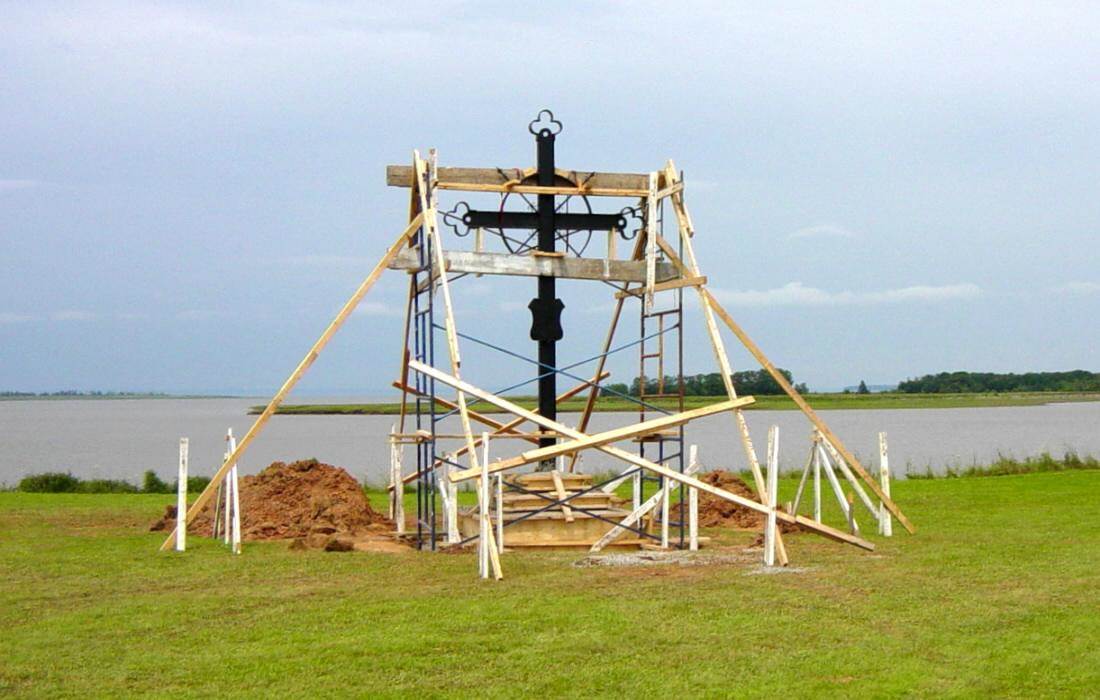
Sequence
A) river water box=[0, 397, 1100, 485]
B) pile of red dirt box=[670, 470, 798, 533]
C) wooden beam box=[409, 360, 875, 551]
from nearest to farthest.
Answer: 1. wooden beam box=[409, 360, 875, 551]
2. pile of red dirt box=[670, 470, 798, 533]
3. river water box=[0, 397, 1100, 485]

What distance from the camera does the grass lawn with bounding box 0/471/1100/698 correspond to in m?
9.50

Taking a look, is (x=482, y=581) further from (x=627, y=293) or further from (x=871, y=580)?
(x=627, y=293)

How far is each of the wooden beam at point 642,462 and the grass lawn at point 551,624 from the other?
354mm

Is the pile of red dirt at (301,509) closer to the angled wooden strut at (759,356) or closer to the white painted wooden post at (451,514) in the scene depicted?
the white painted wooden post at (451,514)

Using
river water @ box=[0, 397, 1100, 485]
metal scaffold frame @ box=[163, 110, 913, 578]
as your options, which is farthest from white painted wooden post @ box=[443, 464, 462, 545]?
river water @ box=[0, 397, 1100, 485]

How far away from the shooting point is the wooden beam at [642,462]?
1502cm

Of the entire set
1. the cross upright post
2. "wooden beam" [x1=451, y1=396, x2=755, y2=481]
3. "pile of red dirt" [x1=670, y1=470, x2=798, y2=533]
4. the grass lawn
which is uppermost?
the cross upright post

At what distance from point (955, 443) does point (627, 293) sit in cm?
4917

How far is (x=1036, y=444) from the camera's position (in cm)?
6244

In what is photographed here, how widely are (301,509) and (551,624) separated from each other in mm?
9975

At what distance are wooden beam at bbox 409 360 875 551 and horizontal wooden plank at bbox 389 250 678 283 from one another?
1737 millimetres

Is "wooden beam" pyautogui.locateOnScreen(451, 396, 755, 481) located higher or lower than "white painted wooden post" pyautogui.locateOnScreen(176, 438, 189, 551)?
higher

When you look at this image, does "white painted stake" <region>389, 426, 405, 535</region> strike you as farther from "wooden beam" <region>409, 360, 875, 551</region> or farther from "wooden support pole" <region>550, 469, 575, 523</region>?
"wooden beam" <region>409, 360, 875, 551</region>

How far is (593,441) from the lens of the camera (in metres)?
15.3
